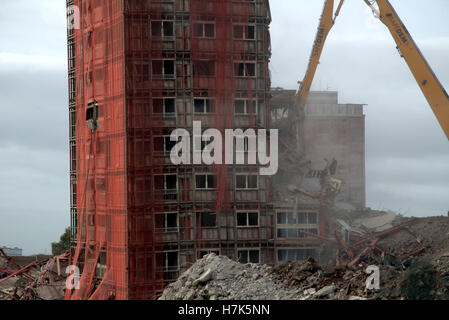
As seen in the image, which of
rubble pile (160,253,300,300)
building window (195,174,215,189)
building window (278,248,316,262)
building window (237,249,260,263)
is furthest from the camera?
building window (278,248,316,262)

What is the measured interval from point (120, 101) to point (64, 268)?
1341cm

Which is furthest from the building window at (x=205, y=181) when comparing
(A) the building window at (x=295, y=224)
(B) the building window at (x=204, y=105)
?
(A) the building window at (x=295, y=224)

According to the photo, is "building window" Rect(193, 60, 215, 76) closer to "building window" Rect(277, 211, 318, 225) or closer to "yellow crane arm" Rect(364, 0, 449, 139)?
"building window" Rect(277, 211, 318, 225)

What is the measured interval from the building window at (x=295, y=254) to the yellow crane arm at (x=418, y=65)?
1130 cm

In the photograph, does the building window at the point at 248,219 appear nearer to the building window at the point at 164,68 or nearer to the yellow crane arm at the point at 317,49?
the building window at the point at 164,68

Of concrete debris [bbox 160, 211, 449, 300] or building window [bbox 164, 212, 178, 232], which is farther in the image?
building window [bbox 164, 212, 178, 232]

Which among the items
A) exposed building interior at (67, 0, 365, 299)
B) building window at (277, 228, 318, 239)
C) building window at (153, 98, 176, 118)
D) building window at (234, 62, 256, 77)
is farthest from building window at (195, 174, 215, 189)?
building window at (234, 62, 256, 77)

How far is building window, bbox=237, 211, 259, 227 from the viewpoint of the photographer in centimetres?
4647

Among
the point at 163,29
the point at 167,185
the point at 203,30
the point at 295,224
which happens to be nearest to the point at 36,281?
the point at 167,185

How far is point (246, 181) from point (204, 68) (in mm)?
7571

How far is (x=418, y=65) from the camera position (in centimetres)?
4547

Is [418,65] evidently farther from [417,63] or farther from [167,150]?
[167,150]

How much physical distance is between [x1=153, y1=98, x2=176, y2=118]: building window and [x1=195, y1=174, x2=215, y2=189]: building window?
417 cm
